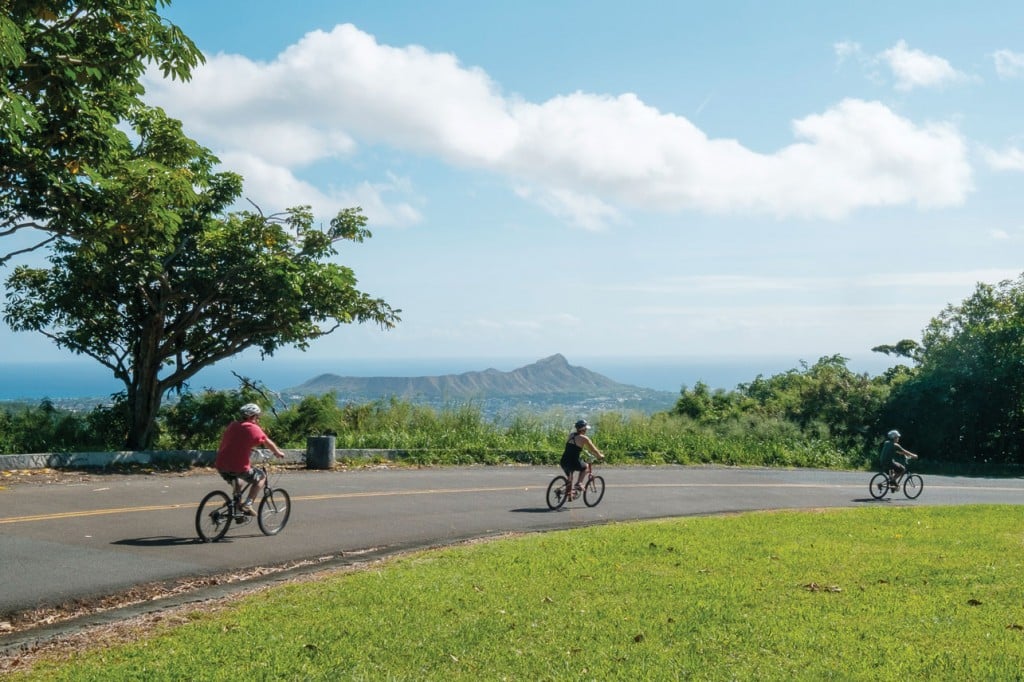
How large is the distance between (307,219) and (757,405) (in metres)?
22.1

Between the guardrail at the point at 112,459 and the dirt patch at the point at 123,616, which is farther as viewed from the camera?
the guardrail at the point at 112,459

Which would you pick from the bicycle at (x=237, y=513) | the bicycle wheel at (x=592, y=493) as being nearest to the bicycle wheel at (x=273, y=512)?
the bicycle at (x=237, y=513)

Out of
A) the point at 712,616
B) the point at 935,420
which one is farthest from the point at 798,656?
the point at 935,420

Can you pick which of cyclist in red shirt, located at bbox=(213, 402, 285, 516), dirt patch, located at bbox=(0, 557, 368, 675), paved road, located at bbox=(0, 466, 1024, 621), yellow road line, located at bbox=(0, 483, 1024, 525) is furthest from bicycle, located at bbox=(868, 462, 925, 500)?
dirt patch, located at bbox=(0, 557, 368, 675)

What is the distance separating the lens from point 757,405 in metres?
37.8

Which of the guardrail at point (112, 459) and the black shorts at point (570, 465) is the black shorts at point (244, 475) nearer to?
the black shorts at point (570, 465)

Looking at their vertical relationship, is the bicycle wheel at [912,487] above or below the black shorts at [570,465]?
below

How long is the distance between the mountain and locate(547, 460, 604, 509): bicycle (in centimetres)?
1198

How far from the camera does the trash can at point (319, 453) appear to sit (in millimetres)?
21703

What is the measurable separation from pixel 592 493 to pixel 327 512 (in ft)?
17.6

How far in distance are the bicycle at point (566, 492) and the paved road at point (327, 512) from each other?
221 mm

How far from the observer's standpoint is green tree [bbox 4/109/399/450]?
21.4 m

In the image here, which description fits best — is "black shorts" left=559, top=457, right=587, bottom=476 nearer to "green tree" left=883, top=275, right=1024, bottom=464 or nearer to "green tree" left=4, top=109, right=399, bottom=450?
"green tree" left=4, top=109, right=399, bottom=450

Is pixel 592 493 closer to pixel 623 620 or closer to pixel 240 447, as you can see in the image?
pixel 240 447
